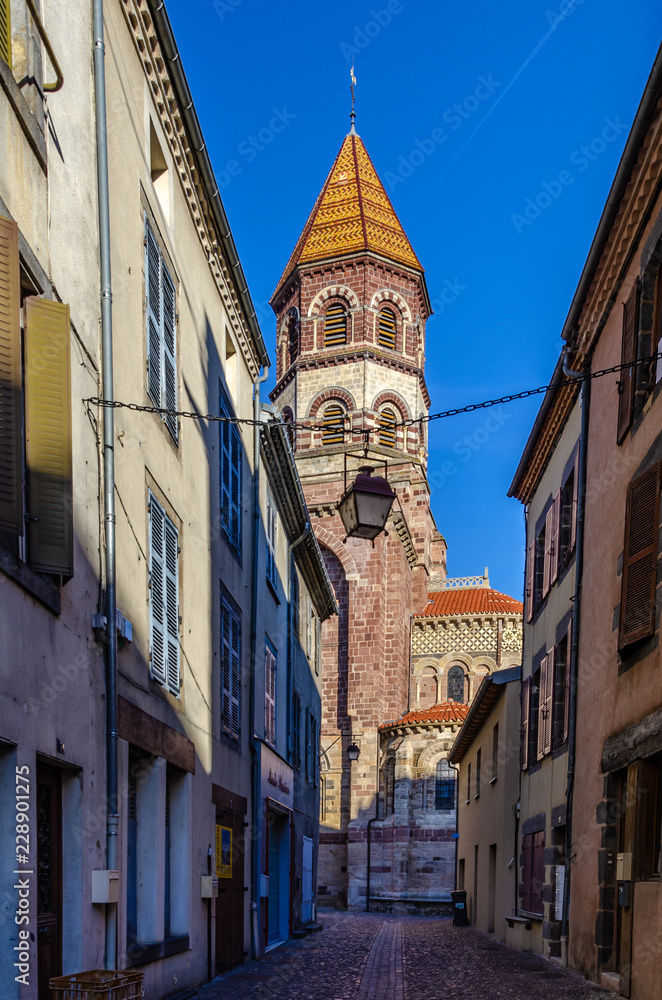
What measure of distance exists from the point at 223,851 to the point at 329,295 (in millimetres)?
35406

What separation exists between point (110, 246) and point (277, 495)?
10297 millimetres

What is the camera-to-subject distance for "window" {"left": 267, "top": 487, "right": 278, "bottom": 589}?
57.1 ft

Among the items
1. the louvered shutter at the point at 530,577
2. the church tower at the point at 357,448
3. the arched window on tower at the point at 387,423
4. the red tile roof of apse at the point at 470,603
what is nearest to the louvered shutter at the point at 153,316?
the louvered shutter at the point at 530,577

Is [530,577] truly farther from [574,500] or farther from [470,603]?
[470,603]

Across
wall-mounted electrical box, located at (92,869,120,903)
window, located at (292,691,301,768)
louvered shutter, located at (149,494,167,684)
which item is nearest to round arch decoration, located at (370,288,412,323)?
window, located at (292,691,301,768)

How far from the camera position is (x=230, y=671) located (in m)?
13.6

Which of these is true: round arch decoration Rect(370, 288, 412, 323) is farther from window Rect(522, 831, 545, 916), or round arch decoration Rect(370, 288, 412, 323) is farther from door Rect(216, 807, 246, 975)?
door Rect(216, 807, 246, 975)

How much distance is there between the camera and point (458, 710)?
38.3 meters

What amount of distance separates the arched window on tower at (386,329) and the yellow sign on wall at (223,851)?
1324 inches

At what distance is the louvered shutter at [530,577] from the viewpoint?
1788cm

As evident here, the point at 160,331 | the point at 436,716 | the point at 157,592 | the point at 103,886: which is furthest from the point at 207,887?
the point at 436,716

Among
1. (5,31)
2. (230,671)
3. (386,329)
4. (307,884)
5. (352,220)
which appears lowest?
(307,884)

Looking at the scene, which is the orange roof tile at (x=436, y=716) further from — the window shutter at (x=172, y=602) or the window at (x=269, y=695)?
the window shutter at (x=172, y=602)

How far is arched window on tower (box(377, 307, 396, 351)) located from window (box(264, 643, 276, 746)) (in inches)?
1131
